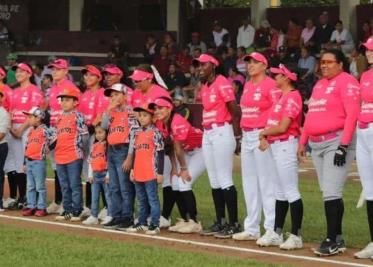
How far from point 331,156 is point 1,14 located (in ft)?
80.4

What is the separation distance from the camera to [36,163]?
42.7 ft

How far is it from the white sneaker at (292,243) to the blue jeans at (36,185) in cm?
392

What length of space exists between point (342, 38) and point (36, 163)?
14.6m

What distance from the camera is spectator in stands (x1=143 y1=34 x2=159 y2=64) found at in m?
29.1

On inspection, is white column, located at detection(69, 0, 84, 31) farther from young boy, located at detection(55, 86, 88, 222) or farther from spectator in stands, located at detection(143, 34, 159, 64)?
young boy, located at detection(55, 86, 88, 222)

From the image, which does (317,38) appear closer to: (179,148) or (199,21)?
(199,21)

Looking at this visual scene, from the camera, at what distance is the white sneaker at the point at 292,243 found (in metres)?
10.3

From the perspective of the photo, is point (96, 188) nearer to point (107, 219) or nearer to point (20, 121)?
point (107, 219)

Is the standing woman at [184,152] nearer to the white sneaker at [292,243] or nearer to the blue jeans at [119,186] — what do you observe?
the blue jeans at [119,186]

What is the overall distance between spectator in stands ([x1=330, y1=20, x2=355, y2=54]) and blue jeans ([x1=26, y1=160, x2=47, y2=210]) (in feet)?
46.1

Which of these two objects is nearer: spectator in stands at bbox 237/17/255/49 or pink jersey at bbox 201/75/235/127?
pink jersey at bbox 201/75/235/127

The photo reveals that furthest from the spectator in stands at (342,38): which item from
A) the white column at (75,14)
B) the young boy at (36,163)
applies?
the young boy at (36,163)

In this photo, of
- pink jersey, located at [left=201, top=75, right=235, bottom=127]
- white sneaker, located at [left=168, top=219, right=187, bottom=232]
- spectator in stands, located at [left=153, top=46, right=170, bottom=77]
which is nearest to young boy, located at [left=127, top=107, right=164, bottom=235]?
white sneaker, located at [left=168, top=219, right=187, bottom=232]

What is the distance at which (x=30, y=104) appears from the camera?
44.1ft
